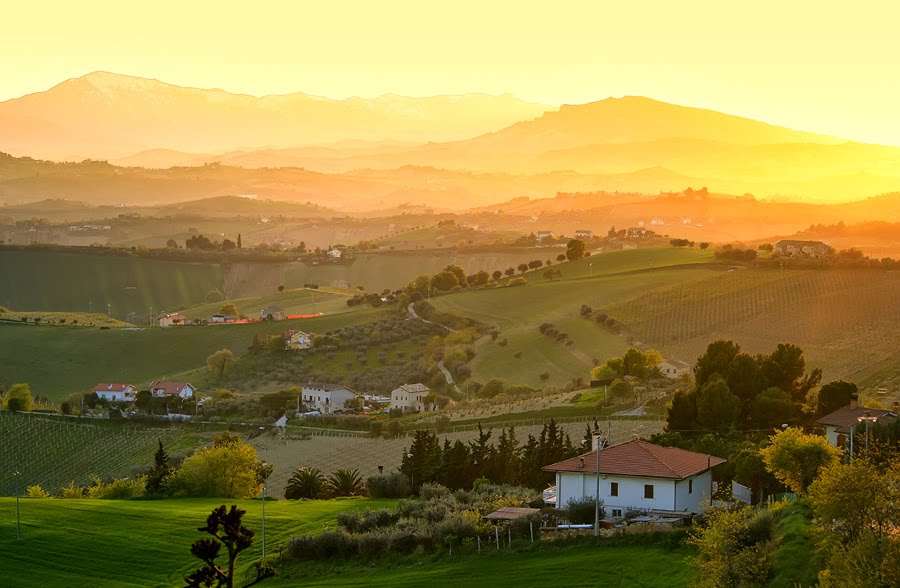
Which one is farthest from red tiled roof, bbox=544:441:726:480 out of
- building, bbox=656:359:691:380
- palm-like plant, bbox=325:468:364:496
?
building, bbox=656:359:691:380

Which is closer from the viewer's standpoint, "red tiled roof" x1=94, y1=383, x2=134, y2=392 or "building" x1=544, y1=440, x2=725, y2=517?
"building" x1=544, y1=440, x2=725, y2=517

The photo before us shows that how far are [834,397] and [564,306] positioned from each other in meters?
53.1

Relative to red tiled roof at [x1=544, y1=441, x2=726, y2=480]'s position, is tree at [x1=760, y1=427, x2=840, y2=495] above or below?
above

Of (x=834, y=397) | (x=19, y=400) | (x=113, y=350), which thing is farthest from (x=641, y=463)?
(x=113, y=350)

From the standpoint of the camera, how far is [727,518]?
27391 millimetres

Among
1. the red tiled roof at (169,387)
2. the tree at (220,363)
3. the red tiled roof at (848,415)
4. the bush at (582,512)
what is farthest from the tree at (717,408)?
the tree at (220,363)

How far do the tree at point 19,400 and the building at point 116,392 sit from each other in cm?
644

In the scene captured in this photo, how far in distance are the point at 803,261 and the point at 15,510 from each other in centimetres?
7454

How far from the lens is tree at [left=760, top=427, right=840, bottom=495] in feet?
115

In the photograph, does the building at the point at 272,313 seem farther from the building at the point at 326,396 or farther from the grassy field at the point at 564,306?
the building at the point at 326,396

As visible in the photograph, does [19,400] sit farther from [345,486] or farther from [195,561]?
[195,561]

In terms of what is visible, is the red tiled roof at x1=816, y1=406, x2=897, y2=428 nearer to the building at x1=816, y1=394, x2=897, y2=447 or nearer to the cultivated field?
the building at x1=816, y1=394, x2=897, y2=447

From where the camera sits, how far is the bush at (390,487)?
47031 millimetres

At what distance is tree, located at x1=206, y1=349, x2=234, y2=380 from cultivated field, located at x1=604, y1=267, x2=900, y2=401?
28067 millimetres
